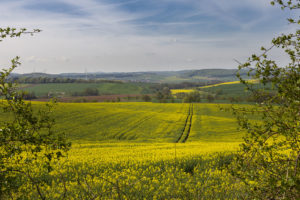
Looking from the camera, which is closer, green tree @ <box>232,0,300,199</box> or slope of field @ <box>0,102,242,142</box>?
green tree @ <box>232,0,300,199</box>

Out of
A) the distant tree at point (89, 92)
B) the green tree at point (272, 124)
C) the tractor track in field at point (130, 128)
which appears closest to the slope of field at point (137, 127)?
the tractor track in field at point (130, 128)

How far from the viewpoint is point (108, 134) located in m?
36.9

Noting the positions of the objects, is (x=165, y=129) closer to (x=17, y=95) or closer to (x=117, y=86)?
(x=17, y=95)

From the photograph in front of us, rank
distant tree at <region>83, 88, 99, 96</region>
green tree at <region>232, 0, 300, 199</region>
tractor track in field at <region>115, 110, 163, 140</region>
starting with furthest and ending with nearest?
distant tree at <region>83, 88, 99, 96</region>, tractor track in field at <region>115, 110, 163, 140</region>, green tree at <region>232, 0, 300, 199</region>

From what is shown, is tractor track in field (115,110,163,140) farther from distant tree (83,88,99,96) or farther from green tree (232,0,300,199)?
distant tree (83,88,99,96)

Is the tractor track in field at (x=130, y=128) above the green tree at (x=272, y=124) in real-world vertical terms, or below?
below

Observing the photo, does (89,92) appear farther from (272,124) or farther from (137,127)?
(272,124)

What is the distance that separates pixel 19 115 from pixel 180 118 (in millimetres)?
49118

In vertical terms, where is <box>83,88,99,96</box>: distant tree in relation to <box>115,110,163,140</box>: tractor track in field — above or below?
above

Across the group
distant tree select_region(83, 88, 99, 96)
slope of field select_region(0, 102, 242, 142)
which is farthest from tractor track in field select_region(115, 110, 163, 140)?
distant tree select_region(83, 88, 99, 96)

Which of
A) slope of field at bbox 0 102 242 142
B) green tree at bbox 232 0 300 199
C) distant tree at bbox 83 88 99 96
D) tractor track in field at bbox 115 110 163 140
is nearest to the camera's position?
green tree at bbox 232 0 300 199

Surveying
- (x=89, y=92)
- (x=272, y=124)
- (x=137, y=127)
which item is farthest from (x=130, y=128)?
(x=89, y=92)

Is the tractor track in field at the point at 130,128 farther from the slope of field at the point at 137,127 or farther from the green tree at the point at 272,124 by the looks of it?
the green tree at the point at 272,124

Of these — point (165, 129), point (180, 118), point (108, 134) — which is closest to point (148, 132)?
point (165, 129)
